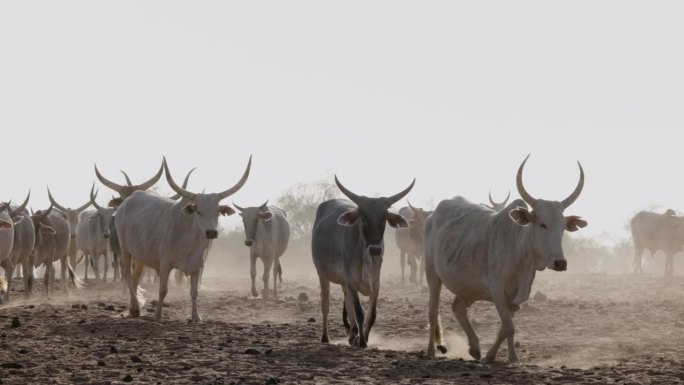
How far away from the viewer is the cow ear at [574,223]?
10.2 meters

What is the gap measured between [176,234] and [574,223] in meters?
6.20

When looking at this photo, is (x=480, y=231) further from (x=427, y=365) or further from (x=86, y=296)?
(x=86, y=296)

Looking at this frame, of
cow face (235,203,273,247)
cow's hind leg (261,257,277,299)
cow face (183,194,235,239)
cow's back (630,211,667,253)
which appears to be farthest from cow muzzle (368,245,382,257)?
cow's back (630,211,667,253)

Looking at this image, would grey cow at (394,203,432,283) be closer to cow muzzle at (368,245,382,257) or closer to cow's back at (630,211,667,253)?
cow's back at (630,211,667,253)

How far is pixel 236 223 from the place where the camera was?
69.1 m

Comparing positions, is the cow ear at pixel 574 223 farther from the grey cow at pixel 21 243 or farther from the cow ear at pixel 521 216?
the grey cow at pixel 21 243

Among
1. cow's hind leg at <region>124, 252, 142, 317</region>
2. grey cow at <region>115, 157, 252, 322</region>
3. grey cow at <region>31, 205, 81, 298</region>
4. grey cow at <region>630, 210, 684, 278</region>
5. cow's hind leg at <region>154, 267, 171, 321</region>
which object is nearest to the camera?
cow's hind leg at <region>154, 267, 171, 321</region>

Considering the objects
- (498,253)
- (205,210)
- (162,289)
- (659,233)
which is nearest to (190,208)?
(205,210)

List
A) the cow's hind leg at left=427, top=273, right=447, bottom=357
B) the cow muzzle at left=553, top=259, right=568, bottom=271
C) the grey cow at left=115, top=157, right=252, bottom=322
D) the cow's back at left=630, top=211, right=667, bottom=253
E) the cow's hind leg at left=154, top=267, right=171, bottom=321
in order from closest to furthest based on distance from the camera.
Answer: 1. the cow muzzle at left=553, top=259, right=568, bottom=271
2. the cow's hind leg at left=427, top=273, right=447, bottom=357
3. the cow's hind leg at left=154, top=267, right=171, bottom=321
4. the grey cow at left=115, top=157, right=252, bottom=322
5. the cow's back at left=630, top=211, right=667, bottom=253

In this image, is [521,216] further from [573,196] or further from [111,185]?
[111,185]

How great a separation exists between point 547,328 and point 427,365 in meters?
5.03

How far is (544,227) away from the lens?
387 inches

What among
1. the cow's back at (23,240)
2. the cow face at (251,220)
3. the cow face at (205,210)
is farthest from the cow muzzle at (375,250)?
the cow's back at (23,240)

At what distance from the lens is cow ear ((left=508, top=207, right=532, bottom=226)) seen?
9742 millimetres
